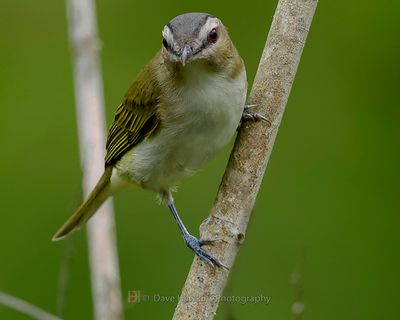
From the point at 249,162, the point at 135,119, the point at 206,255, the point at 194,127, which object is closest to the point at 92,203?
the point at 135,119

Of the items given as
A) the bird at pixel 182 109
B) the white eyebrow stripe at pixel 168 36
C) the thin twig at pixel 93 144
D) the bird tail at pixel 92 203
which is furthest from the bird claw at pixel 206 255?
the bird tail at pixel 92 203

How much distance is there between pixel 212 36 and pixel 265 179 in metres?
2.34

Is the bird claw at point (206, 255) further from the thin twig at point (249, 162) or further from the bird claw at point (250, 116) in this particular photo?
the bird claw at point (250, 116)

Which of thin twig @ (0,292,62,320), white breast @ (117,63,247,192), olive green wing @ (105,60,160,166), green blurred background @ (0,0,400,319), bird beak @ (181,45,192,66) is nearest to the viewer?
thin twig @ (0,292,62,320)

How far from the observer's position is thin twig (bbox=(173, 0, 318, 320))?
12.4 feet

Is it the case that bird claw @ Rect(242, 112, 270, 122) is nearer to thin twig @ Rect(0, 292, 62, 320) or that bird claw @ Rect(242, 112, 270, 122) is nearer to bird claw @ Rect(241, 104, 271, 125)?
bird claw @ Rect(241, 104, 271, 125)

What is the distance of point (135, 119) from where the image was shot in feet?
16.2

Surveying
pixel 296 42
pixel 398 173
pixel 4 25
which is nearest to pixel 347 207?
pixel 398 173

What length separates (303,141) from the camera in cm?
649

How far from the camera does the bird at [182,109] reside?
4.16 meters

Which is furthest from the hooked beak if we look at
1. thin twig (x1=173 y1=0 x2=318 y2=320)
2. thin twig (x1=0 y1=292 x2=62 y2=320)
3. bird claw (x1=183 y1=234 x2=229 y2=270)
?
thin twig (x1=0 y1=292 x2=62 y2=320)

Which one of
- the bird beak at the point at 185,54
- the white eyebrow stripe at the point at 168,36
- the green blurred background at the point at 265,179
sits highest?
the white eyebrow stripe at the point at 168,36

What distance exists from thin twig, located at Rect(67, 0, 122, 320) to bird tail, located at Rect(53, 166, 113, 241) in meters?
0.23

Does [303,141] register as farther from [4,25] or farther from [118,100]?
[4,25]
